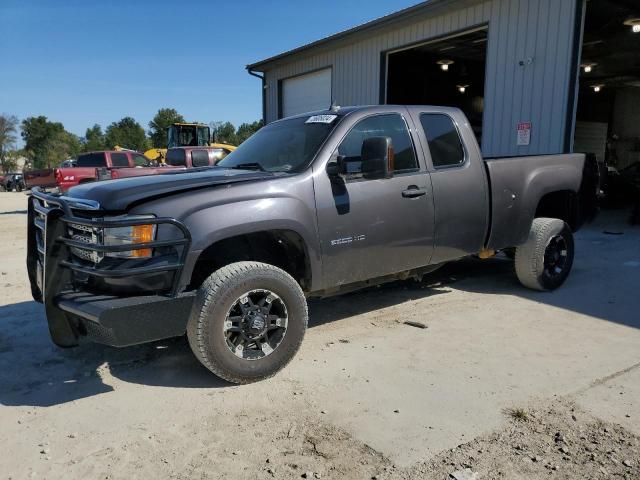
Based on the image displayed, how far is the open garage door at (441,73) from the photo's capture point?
15.5 metres

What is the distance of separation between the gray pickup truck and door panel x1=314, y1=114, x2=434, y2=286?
1 centimetres

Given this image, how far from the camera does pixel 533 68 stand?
10062 millimetres

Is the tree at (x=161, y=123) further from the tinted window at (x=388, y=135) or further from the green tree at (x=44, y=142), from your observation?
the tinted window at (x=388, y=135)

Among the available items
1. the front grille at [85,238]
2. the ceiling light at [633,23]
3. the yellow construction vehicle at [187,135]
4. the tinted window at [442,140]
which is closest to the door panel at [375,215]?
the tinted window at [442,140]

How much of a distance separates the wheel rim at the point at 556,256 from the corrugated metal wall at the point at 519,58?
463 cm

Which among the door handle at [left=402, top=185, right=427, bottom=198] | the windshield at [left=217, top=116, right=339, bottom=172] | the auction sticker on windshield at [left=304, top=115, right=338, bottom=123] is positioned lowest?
the door handle at [left=402, top=185, right=427, bottom=198]

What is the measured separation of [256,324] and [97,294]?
103 cm

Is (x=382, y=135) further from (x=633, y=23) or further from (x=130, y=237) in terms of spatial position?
(x=633, y=23)

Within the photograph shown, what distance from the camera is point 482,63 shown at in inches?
735

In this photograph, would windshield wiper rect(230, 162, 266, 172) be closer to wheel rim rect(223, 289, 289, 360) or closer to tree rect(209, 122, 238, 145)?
wheel rim rect(223, 289, 289, 360)

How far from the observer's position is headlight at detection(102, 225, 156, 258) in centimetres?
315

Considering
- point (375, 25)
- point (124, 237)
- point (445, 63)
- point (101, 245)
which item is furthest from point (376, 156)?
point (445, 63)

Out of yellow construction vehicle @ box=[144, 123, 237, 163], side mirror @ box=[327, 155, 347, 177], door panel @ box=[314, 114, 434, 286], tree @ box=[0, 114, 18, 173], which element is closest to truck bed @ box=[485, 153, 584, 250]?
door panel @ box=[314, 114, 434, 286]

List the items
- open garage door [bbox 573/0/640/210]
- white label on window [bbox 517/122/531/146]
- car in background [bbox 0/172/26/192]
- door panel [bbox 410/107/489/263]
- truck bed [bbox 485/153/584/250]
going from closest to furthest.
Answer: door panel [bbox 410/107/489/263] < truck bed [bbox 485/153/584/250] < white label on window [bbox 517/122/531/146] < open garage door [bbox 573/0/640/210] < car in background [bbox 0/172/26/192]
